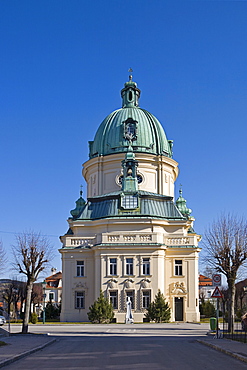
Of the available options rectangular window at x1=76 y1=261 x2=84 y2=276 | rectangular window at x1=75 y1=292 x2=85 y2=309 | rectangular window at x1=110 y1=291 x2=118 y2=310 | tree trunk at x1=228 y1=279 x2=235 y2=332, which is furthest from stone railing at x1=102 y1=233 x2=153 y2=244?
tree trunk at x1=228 y1=279 x2=235 y2=332

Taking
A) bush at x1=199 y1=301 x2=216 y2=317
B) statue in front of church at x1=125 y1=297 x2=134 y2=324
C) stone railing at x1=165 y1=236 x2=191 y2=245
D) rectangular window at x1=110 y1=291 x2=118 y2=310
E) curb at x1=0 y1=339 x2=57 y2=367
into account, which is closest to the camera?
curb at x1=0 y1=339 x2=57 y2=367

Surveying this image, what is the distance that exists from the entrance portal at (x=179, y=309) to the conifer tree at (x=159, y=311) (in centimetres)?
334

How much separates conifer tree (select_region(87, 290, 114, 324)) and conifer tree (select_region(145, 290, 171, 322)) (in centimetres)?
393

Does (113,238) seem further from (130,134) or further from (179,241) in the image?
(130,134)

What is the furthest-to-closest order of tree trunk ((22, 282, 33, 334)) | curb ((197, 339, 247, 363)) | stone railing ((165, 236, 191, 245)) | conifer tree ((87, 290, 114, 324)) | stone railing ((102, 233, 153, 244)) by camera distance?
stone railing ((165, 236, 191, 245))
stone railing ((102, 233, 153, 244))
conifer tree ((87, 290, 114, 324))
tree trunk ((22, 282, 33, 334))
curb ((197, 339, 247, 363))

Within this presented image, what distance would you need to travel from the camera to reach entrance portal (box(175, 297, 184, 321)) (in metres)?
56.6

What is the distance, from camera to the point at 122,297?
55.7 m

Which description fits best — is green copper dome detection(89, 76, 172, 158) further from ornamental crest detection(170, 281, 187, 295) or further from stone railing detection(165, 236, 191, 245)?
ornamental crest detection(170, 281, 187, 295)

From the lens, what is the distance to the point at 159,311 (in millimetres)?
53094

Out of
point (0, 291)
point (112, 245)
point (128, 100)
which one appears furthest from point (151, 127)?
point (0, 291)

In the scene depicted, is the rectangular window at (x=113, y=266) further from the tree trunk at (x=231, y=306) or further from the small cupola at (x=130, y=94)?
the small cupola at (x=130, y=94)

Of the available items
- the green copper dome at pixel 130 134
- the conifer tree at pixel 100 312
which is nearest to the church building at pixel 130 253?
the conifer tree at pixel 100 312

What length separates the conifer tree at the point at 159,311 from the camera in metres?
53.1

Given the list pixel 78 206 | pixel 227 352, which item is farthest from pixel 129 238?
pixel 227 352
